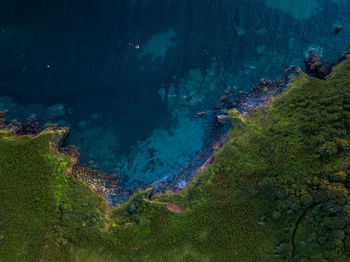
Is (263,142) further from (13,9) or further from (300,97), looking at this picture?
(13,9)

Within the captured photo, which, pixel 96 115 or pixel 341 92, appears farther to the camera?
pixel 96 115

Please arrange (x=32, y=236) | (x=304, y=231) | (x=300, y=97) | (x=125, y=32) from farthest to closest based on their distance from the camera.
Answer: (x=125, y=32), (x=300, y=97), (x=32, y=236), (x=304, y=231)

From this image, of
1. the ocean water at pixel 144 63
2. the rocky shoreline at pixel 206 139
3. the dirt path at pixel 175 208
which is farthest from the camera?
the ocean water at pixel 144 63

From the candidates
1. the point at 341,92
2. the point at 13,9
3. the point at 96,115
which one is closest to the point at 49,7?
the point at 13,9

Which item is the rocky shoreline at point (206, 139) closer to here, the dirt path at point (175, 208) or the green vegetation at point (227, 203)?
the green vegetation at point (227, 203)

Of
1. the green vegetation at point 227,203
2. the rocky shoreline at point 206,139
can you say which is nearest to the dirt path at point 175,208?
the green vegetation at point 227,203

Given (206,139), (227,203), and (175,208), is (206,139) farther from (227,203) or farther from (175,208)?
(175,208)

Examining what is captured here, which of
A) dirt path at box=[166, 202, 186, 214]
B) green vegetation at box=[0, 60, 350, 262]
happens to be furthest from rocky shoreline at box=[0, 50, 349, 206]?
dirt path at box=[166, 202, 186, 214]
